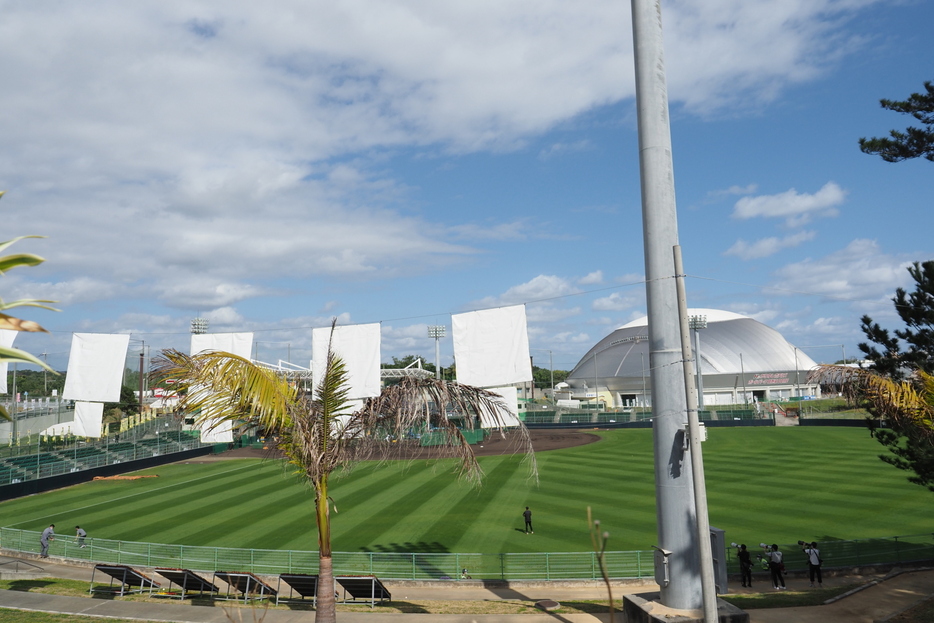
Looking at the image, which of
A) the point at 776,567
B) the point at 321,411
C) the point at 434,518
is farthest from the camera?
the point at 434,518

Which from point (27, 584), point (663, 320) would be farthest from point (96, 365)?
point (663, 320)

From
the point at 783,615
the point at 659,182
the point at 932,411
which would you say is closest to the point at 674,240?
the point at 659,182

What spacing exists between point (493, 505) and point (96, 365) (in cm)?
2543

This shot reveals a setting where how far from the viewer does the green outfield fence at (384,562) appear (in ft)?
70.8

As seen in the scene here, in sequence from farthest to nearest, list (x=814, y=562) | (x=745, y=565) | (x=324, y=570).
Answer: (x=745, y=565) < (x=814, y=562) < (x=324, y=570)

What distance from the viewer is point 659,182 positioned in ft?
48.1

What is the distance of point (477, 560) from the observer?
2325 cm

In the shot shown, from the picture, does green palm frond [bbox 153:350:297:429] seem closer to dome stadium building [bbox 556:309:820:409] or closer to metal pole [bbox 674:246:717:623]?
metal pole [bbox 674:246:717:623]

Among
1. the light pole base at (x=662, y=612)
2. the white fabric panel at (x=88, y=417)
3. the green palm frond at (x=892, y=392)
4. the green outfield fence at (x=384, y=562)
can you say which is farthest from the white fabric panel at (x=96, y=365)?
the green palm frond at (x=892, y=392)

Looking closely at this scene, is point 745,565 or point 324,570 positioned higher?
point 324,570

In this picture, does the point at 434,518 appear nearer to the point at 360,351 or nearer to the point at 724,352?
the point at 360,351

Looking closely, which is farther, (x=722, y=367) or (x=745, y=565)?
(x=722, y=367)

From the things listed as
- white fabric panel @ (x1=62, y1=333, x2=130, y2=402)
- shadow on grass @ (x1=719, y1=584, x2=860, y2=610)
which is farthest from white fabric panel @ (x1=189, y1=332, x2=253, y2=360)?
shadow on grass @ (x1=719, y1=584, x2=860, y2=610)

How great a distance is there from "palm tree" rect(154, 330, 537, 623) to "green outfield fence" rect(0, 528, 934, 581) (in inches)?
337
